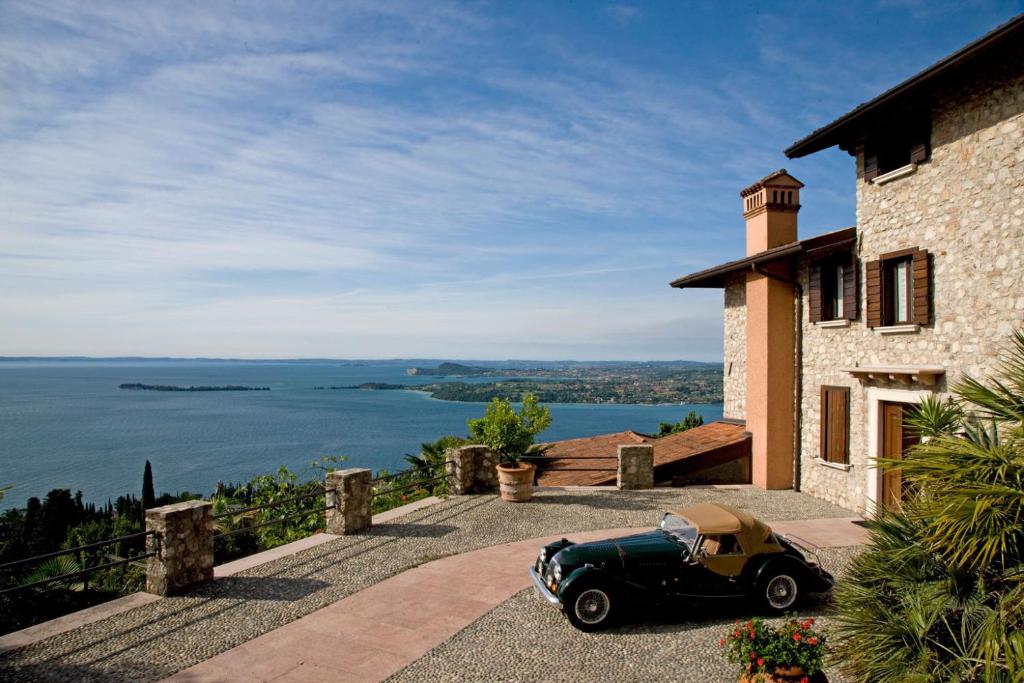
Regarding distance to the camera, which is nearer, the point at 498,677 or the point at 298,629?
the point at 498,677

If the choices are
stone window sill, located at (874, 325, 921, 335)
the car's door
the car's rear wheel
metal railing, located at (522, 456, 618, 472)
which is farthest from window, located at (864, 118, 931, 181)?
metal railing, located at (522, 456, 618, 472)

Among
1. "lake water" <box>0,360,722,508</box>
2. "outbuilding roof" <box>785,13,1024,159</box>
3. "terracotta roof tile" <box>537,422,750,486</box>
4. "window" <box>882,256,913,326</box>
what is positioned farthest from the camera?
"lake water" <box>0,360,722,508</box>

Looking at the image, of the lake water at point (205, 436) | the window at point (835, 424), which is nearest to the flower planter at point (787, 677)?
the window at point (835, 424)

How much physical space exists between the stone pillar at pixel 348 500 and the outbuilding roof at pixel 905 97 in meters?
10.1

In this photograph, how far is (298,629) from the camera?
248 inches

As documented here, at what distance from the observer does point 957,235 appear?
30.2 ft

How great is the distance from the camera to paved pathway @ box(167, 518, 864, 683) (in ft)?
17.9

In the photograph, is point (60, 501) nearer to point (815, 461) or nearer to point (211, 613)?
point (211, 613)

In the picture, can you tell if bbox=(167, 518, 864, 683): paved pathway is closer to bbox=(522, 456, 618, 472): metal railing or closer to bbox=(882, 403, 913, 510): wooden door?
bbox=(882, 403, 913, 510): wooden door

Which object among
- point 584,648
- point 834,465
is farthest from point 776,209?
point 584,648

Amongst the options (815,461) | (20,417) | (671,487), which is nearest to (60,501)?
(671,487)

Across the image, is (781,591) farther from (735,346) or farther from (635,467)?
(735,346)

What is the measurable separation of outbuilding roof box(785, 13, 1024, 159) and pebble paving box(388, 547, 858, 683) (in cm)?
746

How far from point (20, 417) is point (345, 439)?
222 ft
